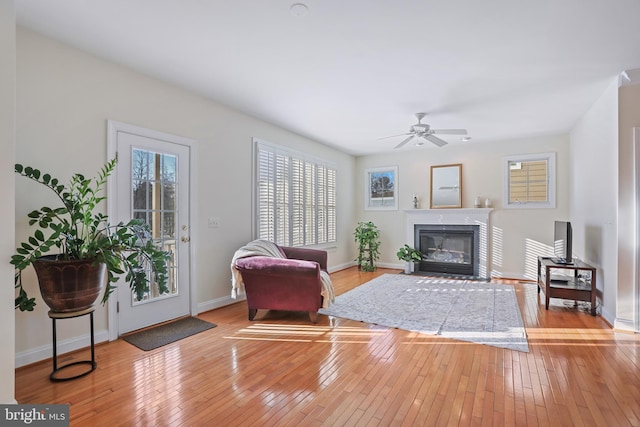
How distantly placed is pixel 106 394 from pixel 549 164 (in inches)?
270

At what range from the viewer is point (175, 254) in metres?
3.56

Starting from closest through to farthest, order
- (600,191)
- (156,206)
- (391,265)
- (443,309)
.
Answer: (156,206), (600,191), (443,309), (391,265)

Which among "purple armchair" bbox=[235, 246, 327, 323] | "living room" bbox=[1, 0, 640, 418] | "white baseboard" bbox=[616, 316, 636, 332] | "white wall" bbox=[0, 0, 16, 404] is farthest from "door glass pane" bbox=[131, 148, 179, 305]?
"white baseboard" bbox=[616, 316, 636, 332]

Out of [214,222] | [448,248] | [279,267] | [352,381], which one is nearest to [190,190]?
[214,222]

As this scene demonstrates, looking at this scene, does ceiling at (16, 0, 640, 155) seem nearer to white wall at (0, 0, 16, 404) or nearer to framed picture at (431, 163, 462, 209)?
white wall at (0, 0, 16, 404)

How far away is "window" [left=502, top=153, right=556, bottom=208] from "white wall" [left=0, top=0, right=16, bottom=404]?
668cm

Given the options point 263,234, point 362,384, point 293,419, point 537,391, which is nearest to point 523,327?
point 537,391

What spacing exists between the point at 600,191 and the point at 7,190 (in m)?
5.51

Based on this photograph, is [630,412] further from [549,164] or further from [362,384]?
[549,164]

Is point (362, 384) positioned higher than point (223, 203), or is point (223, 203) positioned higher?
point (223, 203)

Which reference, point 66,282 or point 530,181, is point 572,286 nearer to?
point 530,181

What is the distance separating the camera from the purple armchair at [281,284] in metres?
3.39

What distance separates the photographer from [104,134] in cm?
294

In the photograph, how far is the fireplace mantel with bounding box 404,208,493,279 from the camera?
605 cm
